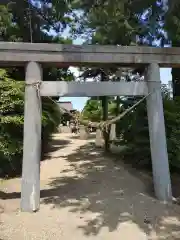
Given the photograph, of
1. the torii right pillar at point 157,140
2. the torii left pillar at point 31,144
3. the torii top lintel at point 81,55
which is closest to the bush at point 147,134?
the torii right pillar at point 157,140

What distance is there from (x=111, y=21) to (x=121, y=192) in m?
4.51

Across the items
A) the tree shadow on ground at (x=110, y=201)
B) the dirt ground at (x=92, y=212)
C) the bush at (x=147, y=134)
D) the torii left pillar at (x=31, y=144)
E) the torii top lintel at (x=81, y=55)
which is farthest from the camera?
the bush at (x=147, y=134)

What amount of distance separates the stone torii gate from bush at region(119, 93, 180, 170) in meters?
1.95

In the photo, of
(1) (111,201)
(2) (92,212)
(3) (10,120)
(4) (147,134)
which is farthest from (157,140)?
(3) (10,120)

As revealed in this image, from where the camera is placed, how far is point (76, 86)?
5.80m

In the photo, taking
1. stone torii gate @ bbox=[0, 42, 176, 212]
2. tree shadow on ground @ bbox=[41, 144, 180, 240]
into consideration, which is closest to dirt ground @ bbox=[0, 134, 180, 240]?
tree shadow on ground @ bbox=[41, 144, 180, 240]

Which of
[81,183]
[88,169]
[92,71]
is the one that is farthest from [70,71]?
[81,183]

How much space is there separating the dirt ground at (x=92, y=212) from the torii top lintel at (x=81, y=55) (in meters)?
2.72

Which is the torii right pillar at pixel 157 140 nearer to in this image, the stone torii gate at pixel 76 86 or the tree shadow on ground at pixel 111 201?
the stone torii gate at pixel 76 86

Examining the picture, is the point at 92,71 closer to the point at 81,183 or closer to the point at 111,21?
the point at 111,21

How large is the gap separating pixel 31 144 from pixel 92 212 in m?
1.66

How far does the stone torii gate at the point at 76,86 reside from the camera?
18.1ft

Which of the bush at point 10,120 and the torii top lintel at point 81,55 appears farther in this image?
the bush at point 10,120

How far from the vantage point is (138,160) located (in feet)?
28.2
